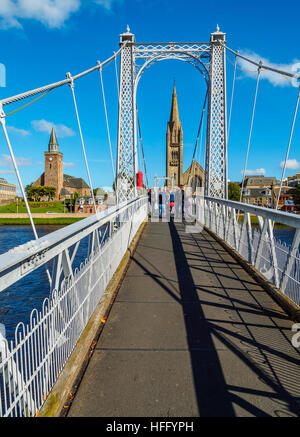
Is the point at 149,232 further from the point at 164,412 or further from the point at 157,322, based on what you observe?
the point at 164,412

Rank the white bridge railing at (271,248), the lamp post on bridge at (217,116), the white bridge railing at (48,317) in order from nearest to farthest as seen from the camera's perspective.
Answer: the white bridge railing at (48,317) < the white bridge railing at (271,248) < the lamp post on bridge at (217,116)

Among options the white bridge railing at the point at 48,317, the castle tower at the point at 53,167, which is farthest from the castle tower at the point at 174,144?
the white bridge railing at the point at 48,317

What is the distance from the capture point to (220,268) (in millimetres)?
6363

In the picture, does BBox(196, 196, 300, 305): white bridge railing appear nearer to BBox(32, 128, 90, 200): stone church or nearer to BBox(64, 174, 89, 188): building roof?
BBox(32, 128, 90, 200): stone church

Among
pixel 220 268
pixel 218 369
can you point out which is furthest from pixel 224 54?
pixel 218 369

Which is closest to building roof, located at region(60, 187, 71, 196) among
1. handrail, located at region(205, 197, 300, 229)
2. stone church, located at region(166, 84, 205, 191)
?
stone church, located at region(166, 84, 205, 191)

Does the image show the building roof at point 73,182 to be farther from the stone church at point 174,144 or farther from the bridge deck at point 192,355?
the bridge deck at point 192,355

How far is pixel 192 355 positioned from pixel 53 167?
128m

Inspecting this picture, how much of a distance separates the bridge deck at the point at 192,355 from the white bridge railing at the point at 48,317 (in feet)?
0.97

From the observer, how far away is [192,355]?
309cm

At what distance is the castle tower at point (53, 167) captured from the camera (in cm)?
12150

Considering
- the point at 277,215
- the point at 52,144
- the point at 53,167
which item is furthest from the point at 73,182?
the point at 277,215

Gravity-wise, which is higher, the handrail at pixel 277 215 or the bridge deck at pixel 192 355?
the handrail at pixel 277 215

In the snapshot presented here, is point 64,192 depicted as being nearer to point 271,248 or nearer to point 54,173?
point 54,173
